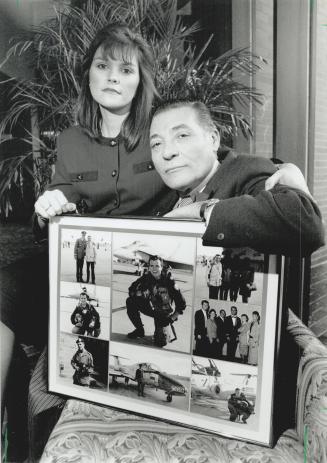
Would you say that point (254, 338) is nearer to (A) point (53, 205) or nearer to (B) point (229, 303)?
(B) point (229, 303)

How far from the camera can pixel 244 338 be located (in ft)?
3.39

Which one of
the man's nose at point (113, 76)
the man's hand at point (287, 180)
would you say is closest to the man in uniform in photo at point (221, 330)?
the man's hand at point (287, 180)

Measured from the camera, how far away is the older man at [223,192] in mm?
931

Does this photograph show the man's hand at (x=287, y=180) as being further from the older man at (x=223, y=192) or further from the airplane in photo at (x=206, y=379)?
the airplane in photo at (x=206, y=379)

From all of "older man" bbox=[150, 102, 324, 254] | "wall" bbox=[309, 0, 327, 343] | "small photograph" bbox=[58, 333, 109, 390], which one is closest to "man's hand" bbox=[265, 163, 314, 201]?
"older man" bbox=[150, 102, 324, 254]

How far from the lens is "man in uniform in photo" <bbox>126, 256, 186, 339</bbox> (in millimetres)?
1078

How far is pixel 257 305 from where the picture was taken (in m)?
1.02

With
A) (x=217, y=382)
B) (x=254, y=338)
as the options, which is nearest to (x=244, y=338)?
(x=254, y=338)

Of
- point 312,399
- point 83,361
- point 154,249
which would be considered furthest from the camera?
point 83,361

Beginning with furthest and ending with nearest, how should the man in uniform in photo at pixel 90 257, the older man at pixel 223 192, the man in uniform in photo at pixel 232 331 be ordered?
1. the man in uniform in photo at pixel 90 257
2. the man in uniform in photo at pixel 232 331
3. the older man at pixel 223 192

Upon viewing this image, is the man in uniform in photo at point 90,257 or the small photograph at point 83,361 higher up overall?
the man in uniform in photo at point 90,257

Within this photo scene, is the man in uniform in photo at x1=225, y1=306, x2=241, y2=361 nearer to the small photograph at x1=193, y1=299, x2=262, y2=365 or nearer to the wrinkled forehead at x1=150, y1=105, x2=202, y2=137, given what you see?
the small photograph at x1=193, y1=299, x2=262, y2=365

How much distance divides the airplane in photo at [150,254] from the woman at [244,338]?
0.60 ft

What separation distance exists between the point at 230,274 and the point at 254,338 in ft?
0.55
